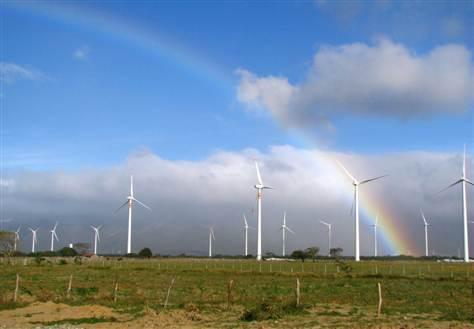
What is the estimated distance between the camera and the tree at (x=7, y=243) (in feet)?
426

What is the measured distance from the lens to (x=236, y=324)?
2858 cm

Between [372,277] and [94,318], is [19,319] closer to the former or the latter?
Result: [94,318]

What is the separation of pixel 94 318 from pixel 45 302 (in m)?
9.19

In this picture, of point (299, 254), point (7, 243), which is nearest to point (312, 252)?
point (299, 254)

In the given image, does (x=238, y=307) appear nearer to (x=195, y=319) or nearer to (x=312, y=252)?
(x=195, y=319)

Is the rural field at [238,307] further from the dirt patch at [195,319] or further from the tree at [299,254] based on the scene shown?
the tree at [299,254]

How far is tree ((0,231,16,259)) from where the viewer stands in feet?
426

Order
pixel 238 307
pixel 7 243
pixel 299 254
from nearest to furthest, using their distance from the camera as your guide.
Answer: pixel 238 307 → pixel 7 243 → pixel 299 254

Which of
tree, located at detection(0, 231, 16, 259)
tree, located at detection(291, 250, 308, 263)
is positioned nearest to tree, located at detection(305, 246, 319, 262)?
tree, located at detection(291, 250, 308, 263)

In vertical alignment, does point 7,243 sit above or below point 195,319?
above

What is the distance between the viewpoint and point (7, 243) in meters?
131

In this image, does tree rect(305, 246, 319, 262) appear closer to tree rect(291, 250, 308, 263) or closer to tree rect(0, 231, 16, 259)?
tree rect(291, 250, 308, 263)

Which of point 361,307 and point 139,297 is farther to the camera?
point 139,297

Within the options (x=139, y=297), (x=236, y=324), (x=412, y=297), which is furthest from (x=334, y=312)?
(x=139, y=297)
